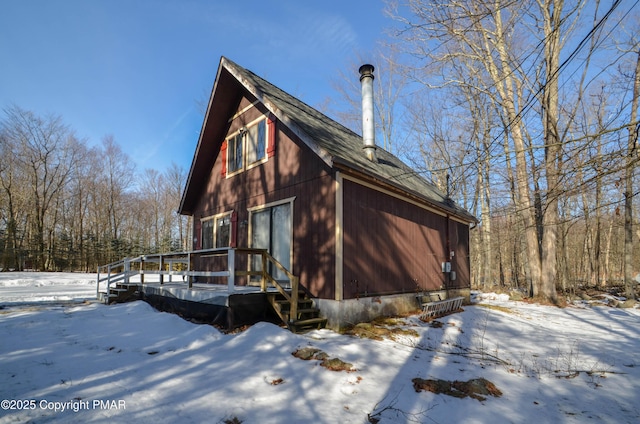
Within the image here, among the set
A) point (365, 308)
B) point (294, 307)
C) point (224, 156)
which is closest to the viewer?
point (294, 307)

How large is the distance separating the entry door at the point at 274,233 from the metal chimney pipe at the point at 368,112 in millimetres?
2743

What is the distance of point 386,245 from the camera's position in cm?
845

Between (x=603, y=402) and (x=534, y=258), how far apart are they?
10.8 m

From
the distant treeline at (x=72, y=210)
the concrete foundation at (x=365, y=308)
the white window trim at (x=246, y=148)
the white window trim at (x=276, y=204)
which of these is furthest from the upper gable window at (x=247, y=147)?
the distant treeline at (x=72, y=210)

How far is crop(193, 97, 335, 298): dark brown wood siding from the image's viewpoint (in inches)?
289

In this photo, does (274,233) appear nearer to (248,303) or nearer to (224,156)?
(248,303)

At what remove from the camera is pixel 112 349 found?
524cm

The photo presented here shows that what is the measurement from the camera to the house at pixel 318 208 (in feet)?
23.9

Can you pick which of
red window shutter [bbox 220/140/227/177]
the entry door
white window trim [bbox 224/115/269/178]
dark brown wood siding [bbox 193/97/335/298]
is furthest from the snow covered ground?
red window shutter [bbox 220/140/227/177]

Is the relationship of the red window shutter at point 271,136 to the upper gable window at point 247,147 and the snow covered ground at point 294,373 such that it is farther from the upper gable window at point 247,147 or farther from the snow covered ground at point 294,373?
the snow covered ground at point 294,373

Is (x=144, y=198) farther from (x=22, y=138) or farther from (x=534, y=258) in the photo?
(x=534, y=258)

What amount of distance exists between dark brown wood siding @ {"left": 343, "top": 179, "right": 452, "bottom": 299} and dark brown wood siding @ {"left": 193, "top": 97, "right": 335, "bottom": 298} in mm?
418

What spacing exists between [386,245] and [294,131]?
11.6ft


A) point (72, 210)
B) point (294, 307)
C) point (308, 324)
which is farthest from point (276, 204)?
point (72, 210)
